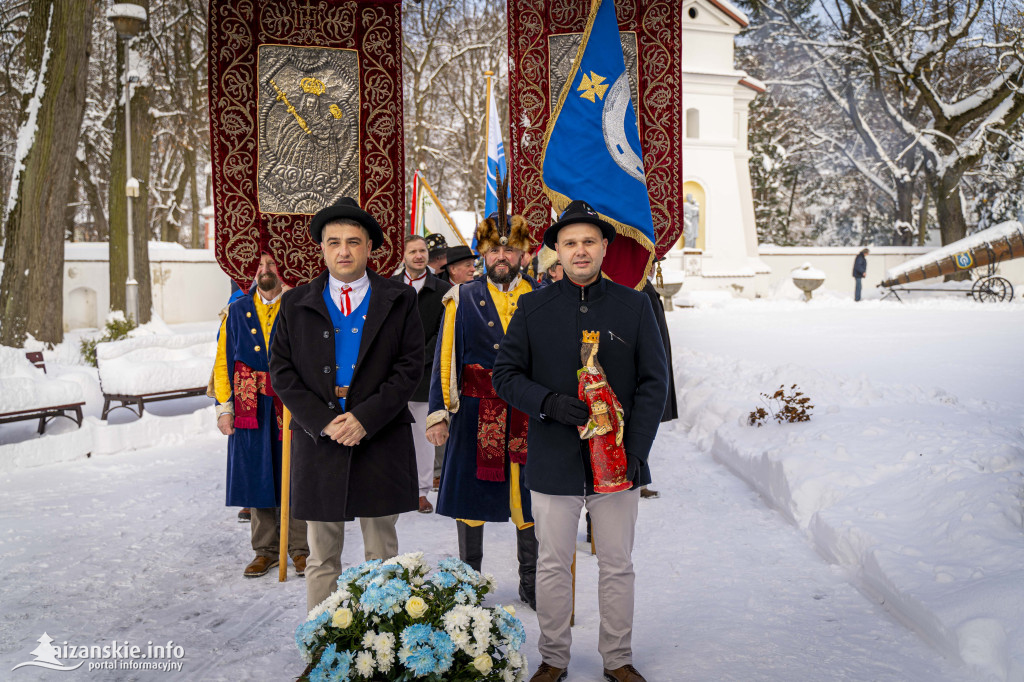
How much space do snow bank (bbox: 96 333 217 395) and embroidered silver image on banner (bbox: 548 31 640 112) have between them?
22.4ft

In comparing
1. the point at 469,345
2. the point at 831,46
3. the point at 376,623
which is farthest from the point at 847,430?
the point at 831,46

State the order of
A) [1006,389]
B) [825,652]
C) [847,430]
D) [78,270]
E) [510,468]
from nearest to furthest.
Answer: [825,652], [510,468], [847,430], [1006,389], [78,270]

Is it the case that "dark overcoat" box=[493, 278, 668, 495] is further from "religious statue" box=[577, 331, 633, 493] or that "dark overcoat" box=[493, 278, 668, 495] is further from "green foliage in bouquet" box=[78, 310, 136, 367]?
"green foliage in bouquet" box=[78, 310, 136, 367]

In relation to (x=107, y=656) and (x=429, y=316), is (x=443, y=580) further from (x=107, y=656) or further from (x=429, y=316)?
(x=429, y=316)

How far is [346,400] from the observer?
12.2ft

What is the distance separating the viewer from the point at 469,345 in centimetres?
473

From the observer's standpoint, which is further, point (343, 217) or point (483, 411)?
point (483, 411)

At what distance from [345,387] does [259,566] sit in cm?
220

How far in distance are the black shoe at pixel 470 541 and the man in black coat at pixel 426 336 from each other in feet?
6.38

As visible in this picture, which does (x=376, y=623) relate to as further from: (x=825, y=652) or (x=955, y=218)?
(x=955, y=218)

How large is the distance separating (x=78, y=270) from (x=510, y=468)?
26.0 metres

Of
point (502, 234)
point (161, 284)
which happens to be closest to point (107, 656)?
point (502, 234)

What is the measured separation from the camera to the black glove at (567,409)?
3486 millimetres

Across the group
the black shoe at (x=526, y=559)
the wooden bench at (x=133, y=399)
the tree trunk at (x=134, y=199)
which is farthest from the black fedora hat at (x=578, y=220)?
the tree trunk at (x=134, y=199)
